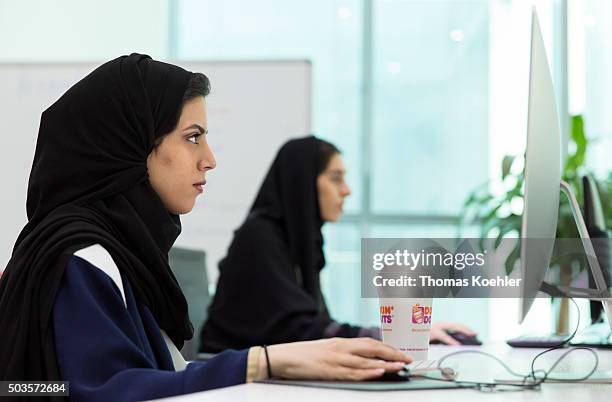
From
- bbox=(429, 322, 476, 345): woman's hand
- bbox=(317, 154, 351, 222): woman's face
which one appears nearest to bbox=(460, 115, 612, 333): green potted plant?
bbox=(317, 154, 351, 222): woman's face

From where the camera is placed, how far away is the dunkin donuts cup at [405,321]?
1.30 m

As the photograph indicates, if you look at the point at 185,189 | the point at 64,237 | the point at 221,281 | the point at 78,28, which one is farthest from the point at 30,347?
the point at 78,28

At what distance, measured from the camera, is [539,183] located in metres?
1.28

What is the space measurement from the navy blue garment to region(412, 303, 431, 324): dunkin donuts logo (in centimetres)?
28

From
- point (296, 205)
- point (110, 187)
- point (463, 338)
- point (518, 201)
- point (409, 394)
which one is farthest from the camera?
point (518, 201)

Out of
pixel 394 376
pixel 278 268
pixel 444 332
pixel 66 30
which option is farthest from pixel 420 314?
pixel 66 30

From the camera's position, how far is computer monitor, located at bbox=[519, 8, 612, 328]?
1.25 metres

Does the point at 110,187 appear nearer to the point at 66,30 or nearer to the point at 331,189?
the point at 331,189

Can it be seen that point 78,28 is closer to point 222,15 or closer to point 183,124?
point 222,15

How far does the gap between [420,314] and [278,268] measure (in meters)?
1.76

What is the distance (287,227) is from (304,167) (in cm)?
24

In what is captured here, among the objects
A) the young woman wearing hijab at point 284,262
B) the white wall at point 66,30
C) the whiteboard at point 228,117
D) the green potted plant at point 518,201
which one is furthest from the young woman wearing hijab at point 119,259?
the white wall at point 66,30

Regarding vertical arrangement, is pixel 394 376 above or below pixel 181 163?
below

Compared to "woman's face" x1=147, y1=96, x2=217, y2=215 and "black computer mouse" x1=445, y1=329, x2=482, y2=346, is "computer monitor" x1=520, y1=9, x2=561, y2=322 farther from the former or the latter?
"black computer mouse" x1=445, y1=329, x2=482, y2=346
